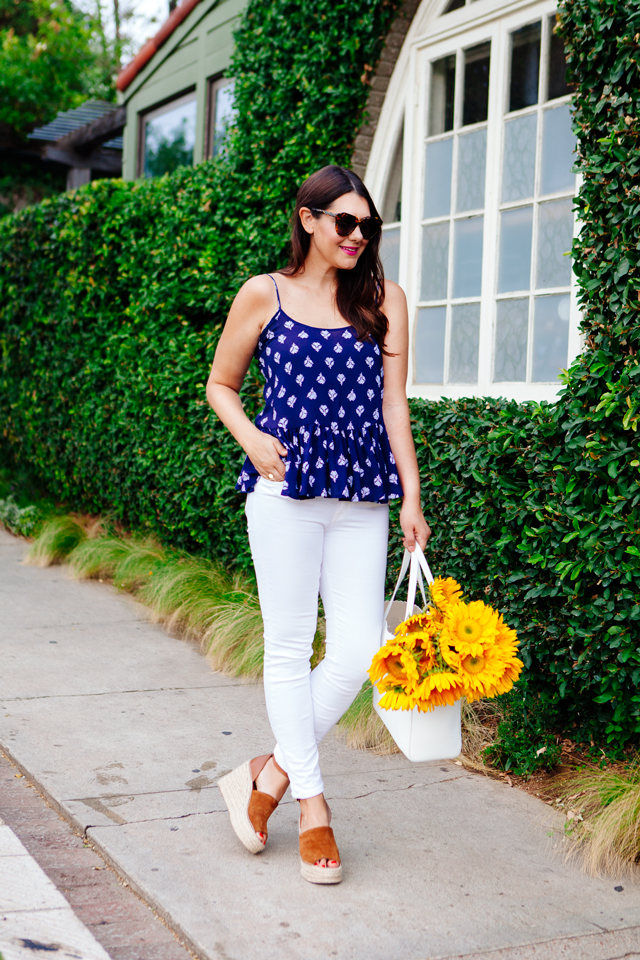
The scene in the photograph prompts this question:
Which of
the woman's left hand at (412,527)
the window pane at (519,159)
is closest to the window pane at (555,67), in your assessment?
the window pane at (519,159)

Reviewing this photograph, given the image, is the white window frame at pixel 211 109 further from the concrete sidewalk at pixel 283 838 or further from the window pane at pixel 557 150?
the concrete sidewalk at pixel 283 838

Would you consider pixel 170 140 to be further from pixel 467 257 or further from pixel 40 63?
pixel 40 63

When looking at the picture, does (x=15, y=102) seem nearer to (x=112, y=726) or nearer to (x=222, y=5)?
(x=222, y=5)

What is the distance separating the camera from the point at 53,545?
783 cm

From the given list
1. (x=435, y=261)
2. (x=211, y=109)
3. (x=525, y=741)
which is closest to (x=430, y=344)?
(x=435, y=261)

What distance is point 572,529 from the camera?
362 centimetres

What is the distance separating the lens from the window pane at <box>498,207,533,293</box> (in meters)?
4.84

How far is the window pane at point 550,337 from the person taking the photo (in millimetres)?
4590

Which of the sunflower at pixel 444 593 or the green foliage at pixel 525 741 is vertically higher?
the sunflower at pixel 444 593

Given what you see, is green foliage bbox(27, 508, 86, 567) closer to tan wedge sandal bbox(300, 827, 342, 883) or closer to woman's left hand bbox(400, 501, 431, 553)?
tan wedge sandal bbox(300, 827, 342, 883)

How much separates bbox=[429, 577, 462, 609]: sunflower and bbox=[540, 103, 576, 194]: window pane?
258 cm

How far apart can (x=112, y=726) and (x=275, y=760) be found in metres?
1.42

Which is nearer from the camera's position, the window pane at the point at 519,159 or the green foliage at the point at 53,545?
the window pane at the point at 519,159

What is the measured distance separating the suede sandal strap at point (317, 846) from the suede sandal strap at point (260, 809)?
17cm
